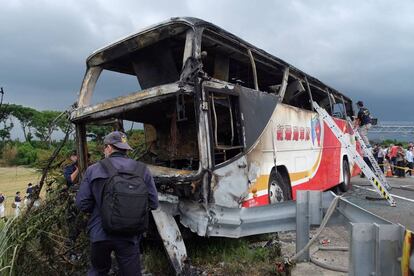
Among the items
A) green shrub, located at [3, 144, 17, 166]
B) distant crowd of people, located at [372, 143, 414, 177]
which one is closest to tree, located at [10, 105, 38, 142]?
green shrub, located at [3, 144, 17, 166]

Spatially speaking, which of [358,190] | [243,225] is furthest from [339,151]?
[243,225]

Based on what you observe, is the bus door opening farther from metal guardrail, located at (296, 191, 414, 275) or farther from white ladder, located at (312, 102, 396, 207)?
white ladder, located at (312, 102, 396, 207)

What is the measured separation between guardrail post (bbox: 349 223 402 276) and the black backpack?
1817mm

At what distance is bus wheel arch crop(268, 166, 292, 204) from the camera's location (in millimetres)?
7088

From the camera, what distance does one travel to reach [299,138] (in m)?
8.64

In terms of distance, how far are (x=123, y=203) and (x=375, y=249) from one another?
2081 mm

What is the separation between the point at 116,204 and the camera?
377 cm

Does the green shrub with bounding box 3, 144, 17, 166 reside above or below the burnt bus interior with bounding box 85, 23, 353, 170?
below

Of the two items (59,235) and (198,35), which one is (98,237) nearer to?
(59,235)

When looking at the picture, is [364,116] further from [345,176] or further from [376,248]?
[376,248]

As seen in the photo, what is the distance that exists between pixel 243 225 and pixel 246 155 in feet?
3.64

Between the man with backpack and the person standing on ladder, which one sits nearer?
the man with backpack

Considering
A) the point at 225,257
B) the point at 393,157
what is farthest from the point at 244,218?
the point at 393,157

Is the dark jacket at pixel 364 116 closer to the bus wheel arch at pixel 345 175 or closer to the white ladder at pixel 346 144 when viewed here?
the bus wheel arch at pixel 345 175
